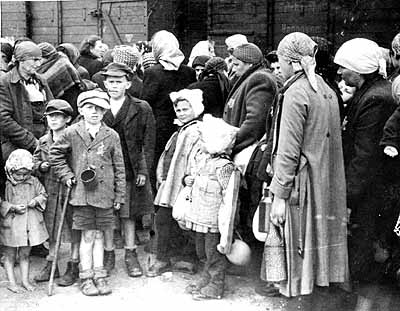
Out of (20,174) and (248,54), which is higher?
(248,54)

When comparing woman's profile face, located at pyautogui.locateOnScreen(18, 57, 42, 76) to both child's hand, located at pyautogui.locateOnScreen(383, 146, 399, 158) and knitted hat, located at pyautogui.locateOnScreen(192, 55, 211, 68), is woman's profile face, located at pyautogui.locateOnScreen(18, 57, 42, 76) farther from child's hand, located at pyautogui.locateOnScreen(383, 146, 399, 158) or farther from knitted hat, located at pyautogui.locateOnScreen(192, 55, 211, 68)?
child's hand, located at pyautogui.locateOnScreen(383, 146, 399, 158)

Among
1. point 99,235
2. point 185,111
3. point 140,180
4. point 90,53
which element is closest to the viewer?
point 99,235

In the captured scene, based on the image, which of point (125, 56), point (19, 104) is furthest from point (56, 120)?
point (125, 56)

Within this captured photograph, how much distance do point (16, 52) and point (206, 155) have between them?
191 cm

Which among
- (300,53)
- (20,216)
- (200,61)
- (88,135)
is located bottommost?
(20,216)

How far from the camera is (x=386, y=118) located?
13.5ft

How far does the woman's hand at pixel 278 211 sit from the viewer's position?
12.7ft

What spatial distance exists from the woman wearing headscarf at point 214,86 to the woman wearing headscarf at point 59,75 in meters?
1.46

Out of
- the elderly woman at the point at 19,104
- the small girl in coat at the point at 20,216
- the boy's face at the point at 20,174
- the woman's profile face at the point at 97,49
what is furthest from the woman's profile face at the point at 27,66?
the woman's profile face at the point at 97,49

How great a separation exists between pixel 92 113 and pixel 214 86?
1378 mm

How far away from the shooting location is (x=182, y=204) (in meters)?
4.66

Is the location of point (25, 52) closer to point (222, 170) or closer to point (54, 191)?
point (54, 191)

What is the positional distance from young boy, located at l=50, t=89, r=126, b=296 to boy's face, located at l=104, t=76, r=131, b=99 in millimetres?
370

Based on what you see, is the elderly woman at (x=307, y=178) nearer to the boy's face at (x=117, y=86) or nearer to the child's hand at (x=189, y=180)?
the child's hand at (x=189, y=180)
